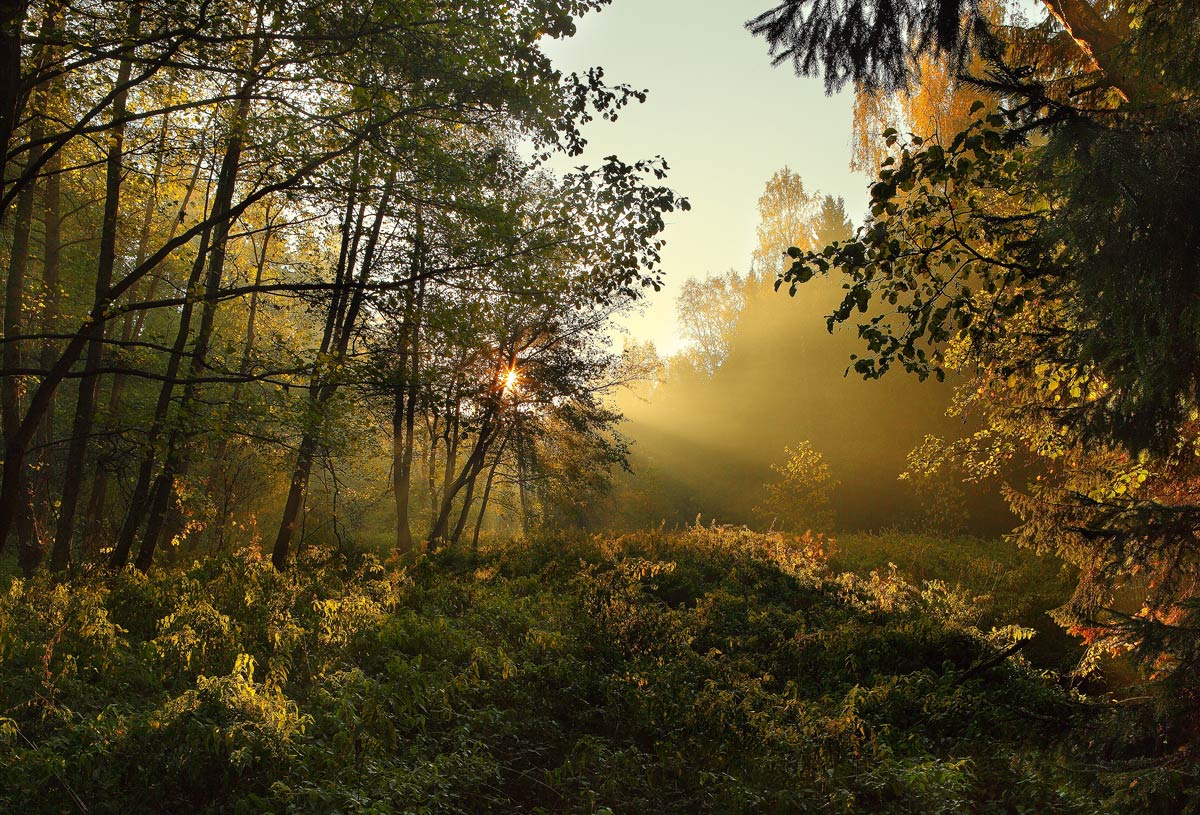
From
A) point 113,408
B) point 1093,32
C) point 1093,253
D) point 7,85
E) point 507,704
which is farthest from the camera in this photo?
point 113,408

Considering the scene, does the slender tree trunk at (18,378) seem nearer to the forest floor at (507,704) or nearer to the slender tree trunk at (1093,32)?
the forest floor at (507,704)

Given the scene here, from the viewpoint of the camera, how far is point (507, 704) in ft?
21.8

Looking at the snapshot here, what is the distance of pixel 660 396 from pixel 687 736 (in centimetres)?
5634

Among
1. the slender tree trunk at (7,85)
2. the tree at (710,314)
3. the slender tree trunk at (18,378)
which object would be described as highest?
the tree at (710,314)

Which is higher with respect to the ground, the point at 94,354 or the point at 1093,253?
the point at 1093,253

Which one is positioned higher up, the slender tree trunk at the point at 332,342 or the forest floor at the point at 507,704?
the slender tree trunk at the point at 332,342

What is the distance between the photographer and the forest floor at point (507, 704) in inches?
174

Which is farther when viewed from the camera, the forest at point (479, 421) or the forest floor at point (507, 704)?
the forest floor at point (507, 704)

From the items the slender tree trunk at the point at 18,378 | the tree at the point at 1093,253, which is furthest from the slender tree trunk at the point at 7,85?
the tree at the point at 1093,253

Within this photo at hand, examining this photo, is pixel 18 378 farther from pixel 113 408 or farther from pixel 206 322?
pixel 113 408

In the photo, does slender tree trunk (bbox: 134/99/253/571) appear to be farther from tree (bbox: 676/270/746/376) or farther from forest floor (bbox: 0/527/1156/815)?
tree (bbox: 676/270/746/376)

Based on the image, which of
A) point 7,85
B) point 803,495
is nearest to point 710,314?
point 803,495

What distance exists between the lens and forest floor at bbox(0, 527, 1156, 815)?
14.5 ft

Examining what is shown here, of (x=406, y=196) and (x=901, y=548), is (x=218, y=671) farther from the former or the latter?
(x=901, y=548)
